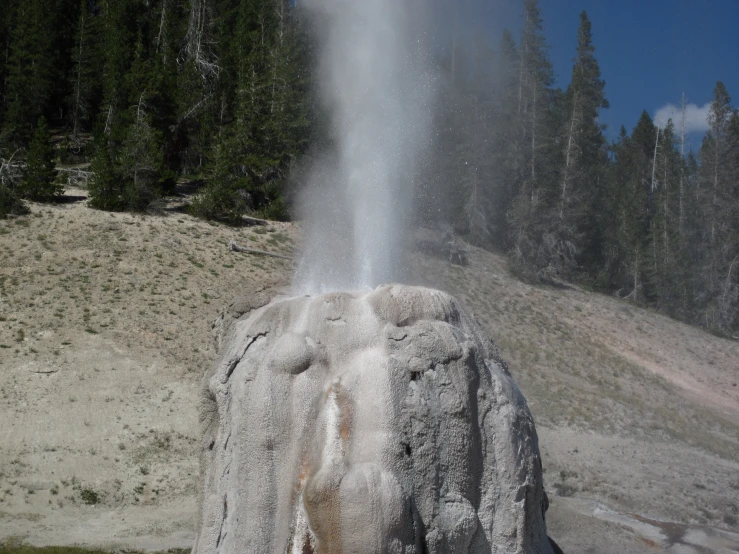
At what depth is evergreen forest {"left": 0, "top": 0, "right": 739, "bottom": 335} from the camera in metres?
28.9

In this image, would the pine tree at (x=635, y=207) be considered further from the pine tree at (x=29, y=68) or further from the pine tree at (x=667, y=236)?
the pine tree at (x=29, y=68)

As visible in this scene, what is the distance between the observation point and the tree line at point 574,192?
128 ft

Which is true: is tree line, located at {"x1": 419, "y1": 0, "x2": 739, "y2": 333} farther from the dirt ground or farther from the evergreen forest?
the dirt ground

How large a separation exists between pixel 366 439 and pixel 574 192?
40815mm

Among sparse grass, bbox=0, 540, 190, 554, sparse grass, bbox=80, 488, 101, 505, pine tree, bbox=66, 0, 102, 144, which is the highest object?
pine tree, bbox=66, 0, 102, 144

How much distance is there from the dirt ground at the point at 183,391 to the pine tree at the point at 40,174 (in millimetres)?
798

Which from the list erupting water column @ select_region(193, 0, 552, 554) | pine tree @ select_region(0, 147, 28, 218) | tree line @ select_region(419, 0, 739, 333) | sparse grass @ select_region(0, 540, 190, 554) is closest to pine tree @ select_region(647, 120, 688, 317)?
tree line @ select_region(419, 0, 739, 333)

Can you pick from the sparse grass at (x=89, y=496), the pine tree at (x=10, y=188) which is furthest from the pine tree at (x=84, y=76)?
the sparse grass at (x=89, y=496)

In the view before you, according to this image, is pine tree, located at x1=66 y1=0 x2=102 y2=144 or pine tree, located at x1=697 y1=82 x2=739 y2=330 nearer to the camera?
pine tree, located at x1=66 y1=0 x2=102 y2=144

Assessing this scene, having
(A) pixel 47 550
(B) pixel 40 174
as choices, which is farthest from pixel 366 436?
(B) pixel 40 174

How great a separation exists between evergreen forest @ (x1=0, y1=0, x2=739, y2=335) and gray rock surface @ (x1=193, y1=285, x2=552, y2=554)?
15649 millimetres

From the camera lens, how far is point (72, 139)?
120 feet

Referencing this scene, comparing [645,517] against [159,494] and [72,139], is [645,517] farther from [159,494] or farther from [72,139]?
[72,139]

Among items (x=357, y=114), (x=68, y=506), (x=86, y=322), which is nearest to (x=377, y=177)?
(x=357, y=114)
